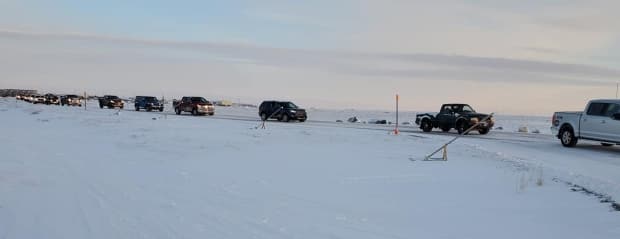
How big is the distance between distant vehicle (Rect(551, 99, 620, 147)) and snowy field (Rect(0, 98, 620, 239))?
109 inches

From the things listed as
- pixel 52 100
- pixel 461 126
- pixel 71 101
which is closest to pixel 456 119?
pixel 461 126

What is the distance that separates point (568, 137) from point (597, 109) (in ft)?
4.93

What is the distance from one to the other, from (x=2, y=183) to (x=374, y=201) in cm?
654

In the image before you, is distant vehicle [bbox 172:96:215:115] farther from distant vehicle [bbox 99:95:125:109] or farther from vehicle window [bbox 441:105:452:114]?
vehicle window [bbox 441:105:452:114]

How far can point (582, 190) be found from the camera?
34.9 ft

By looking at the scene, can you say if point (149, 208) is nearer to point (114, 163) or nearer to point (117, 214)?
point (117, 214)

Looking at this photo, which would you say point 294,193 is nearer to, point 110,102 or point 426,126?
point 426,126

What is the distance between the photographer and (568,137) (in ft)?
71.7

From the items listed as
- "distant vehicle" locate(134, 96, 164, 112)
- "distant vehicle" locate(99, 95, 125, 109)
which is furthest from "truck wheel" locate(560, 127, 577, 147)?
"distant vehicle" locate(99, 95, 125, 109)

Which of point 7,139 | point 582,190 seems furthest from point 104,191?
point 7,139

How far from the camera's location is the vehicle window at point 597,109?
20744 mm

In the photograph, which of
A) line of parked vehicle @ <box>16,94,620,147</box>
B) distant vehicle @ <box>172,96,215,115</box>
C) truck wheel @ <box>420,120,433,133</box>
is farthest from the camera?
distant vehicle @ <box>172,96,215,115</box>

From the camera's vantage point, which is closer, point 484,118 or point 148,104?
point 484,118

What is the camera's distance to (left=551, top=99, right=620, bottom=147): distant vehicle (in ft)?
66.2
